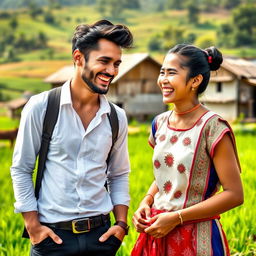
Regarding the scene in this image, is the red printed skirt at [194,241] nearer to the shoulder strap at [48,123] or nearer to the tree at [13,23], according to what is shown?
the shoulder strap at [48,123]

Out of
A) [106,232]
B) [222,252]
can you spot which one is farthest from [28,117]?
[222,252]

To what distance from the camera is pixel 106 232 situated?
2.77 m

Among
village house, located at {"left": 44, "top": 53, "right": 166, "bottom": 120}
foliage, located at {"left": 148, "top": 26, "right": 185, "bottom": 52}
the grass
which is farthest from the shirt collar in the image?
foliage, located at {"left": 148, "top": 26, "right": 185, "bottom": 52}

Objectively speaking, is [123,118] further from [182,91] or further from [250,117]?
[250,117]

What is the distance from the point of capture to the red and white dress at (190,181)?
2.50 m

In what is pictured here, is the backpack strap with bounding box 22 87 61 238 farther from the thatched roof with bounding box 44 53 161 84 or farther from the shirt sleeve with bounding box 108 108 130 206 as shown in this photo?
the thatched roof with bounding box 44 53 161 84

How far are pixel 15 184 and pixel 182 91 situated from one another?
1005mm

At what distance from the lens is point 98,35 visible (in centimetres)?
265

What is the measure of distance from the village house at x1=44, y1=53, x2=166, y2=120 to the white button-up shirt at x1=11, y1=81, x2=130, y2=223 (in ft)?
83.0

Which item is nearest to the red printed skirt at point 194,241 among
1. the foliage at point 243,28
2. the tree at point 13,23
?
the foliage at point 243,28

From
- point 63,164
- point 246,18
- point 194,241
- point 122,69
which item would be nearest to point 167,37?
point 246,18

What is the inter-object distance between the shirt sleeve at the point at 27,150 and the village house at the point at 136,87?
25341 mm

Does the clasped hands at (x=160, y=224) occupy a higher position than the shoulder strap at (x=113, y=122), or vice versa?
the shoulder strap at (x=113, y=122)

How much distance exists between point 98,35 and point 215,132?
796mm
